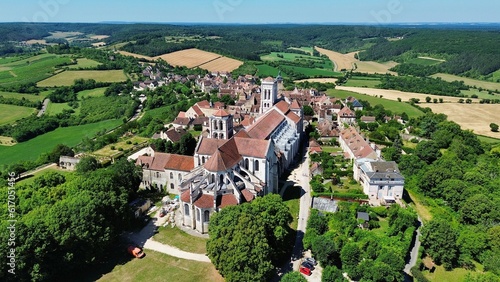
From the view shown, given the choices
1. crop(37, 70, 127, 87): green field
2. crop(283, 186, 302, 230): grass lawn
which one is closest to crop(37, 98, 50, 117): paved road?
crop(37, 70, 127, 87): green field

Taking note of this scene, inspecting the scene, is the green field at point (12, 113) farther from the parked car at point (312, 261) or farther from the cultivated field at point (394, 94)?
the cultivated field at point (394, 94)

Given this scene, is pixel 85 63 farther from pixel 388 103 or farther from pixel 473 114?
pixel 473 114

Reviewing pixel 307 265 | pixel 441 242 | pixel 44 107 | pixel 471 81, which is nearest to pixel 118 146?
pixel 307 265

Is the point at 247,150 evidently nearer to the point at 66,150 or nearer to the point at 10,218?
the point at 10,218

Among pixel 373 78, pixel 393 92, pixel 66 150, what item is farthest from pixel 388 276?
pixel 373 78

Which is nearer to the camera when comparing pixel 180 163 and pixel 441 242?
pixel 441 242

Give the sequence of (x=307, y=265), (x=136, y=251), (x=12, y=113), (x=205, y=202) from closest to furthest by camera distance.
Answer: (x=307, y=265) → (x=136, y=251) → (x=205, y=202) → (x=12, y=113)

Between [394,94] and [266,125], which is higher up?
[266,125]
